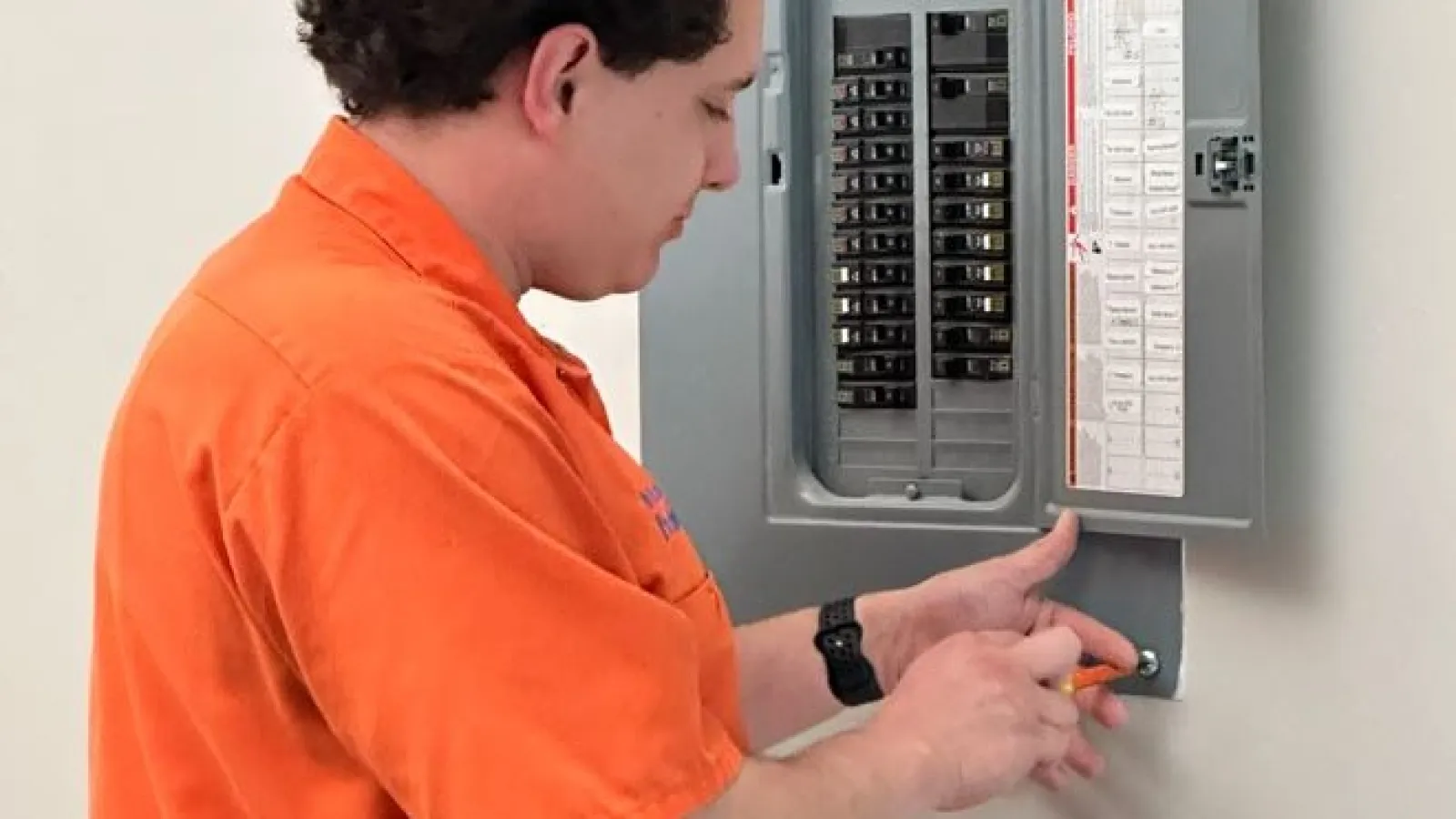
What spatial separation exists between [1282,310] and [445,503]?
19.1 inches

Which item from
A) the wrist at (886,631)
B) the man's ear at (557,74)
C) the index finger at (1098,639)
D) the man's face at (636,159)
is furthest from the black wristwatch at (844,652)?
the man's ear at (557,74)

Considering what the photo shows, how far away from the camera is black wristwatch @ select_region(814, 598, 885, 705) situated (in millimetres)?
912

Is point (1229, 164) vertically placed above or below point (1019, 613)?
above

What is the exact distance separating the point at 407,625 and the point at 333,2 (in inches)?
11.0

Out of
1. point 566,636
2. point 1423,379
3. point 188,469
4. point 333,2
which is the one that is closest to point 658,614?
point 566,636

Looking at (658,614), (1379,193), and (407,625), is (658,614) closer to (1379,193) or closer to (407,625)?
(407,625)

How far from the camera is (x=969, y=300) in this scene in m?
0.93

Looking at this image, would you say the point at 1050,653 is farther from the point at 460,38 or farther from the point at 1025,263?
the point at 460,38

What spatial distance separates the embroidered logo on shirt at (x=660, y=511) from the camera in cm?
71

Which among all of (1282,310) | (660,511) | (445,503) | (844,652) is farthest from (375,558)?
(1282,310)

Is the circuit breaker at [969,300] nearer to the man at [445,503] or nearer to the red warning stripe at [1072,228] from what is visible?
the red warning stripe at [1072,228]

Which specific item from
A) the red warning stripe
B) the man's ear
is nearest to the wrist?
the red warning stripe

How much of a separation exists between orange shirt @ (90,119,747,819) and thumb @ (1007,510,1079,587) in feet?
1.03

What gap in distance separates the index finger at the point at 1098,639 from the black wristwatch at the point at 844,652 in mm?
106
